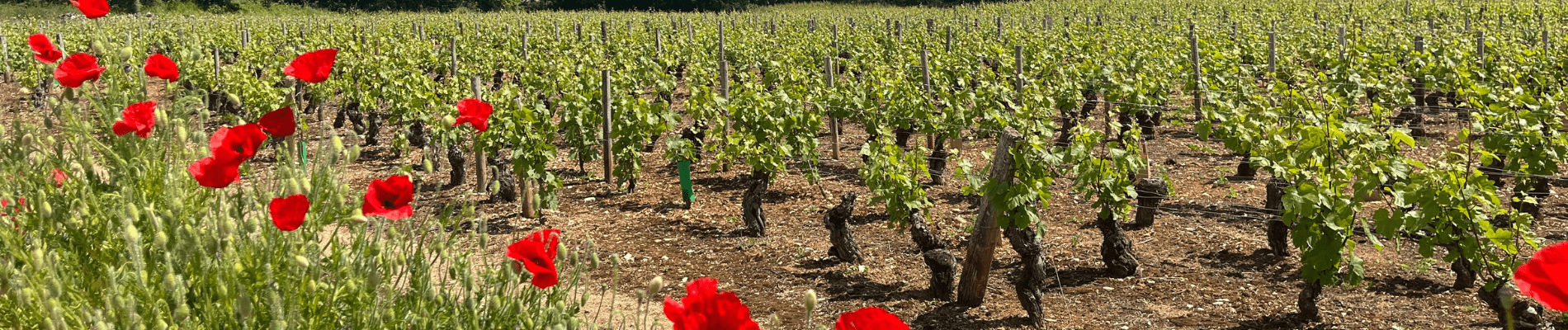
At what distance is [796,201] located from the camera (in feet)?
23.3

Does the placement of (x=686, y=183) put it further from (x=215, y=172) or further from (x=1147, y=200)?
(x=215, y=172)

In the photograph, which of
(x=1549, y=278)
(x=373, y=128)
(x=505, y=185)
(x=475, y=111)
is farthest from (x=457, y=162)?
(x=1549, y=278)

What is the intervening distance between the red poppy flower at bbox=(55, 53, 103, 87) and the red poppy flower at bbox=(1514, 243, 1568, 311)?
250 cm

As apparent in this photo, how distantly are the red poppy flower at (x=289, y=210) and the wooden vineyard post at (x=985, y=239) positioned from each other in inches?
126

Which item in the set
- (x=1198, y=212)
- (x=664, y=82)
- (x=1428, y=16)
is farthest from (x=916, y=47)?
(x=1428, y=16)

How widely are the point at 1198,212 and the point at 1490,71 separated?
15.0 ft

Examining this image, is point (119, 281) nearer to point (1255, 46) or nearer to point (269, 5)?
point (1255, 46)

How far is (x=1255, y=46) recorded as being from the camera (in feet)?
39.5

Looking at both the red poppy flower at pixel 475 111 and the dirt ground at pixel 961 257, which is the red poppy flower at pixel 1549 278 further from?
the dirt ground at pixel 961 257

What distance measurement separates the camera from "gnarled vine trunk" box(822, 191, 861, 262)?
17.9ft

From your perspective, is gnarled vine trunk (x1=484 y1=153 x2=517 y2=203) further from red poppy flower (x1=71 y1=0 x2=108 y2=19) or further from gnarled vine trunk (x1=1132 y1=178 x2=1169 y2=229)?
red poppy flower (x1=71 y1=0 x2=108 y2=19)

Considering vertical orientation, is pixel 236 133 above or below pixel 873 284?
above

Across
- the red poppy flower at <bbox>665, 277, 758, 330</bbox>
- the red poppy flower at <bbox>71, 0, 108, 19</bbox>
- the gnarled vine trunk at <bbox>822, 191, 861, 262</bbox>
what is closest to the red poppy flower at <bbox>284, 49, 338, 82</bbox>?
the red poppy flower at <bbox>71, 0, 108, 19</bbox>

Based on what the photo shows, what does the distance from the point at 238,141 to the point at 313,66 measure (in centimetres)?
39
